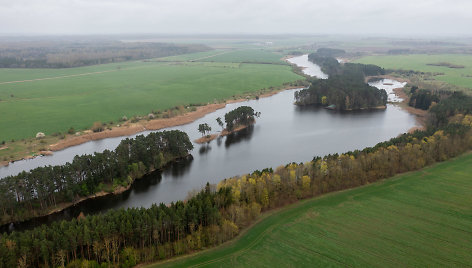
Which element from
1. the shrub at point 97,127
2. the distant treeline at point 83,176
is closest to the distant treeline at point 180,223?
the distant treeline at point 83,176

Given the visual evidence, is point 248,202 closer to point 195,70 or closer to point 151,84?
point 151,84

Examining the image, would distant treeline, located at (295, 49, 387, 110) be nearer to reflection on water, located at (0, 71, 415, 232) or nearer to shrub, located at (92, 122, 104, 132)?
reflection on water, located at (0, 71, 415, 232)

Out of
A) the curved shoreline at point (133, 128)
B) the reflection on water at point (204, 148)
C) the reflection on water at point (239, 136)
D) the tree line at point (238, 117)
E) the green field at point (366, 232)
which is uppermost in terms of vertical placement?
the tree line at point (238, 117)

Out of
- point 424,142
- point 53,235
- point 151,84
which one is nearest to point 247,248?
point 53,235

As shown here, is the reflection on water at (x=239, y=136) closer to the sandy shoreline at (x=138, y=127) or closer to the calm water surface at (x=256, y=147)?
the calm water surface at (x=256, y=147)

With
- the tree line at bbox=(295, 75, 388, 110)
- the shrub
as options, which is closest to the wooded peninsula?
the shrub

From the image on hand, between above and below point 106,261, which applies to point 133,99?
above
